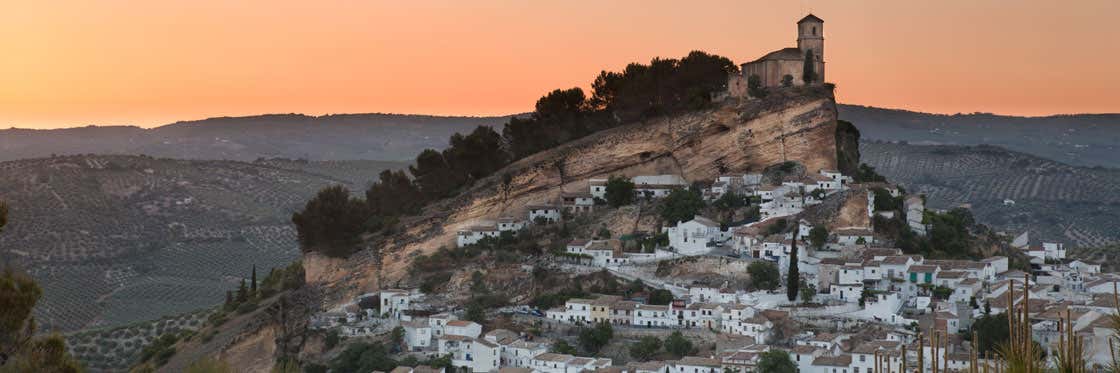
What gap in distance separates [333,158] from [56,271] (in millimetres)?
62764

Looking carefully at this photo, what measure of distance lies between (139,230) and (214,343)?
1130 inches

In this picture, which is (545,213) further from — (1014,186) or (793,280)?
(1014,186)

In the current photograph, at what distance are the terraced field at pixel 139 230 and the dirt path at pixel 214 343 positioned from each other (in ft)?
33.1

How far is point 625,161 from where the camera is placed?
40.0 m

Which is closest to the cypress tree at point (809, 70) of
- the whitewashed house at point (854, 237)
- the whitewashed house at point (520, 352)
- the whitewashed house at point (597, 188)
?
the whitewashed house at point (597, 188)

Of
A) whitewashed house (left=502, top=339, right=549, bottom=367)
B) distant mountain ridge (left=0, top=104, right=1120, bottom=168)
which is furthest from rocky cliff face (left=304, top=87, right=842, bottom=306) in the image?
distant mountain ridge (left=0, top=104, right=1120, bottom=168)

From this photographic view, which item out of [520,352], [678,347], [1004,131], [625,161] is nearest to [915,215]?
[625,161]

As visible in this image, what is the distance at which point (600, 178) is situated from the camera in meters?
39.9

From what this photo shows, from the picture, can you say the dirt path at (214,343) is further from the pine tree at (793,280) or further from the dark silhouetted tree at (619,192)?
the pine tree at (793,280)

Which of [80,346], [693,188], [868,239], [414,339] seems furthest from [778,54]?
[80,346]

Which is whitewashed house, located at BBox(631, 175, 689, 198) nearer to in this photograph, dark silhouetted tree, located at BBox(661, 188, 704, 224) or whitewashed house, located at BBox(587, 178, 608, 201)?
whitewashed house, located at BBox(587, 178, 608, 201)

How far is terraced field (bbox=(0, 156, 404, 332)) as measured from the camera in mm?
Result: 54969

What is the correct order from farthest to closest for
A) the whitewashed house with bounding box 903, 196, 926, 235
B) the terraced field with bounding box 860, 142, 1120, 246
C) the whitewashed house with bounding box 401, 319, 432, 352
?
the terraced field with bounding box 860, 142, 1120, 246 → the whitewashed house with bounding box 903, 196, 926, 235 → the whitewashed house with bounding box 401, 319, 432, 352

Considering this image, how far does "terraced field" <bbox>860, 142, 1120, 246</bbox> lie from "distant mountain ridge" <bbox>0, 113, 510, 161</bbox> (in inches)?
1566
